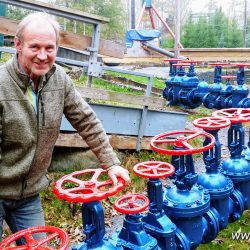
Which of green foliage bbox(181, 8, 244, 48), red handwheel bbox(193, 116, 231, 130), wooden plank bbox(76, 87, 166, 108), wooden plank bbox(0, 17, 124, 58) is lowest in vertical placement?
red handwheel bbox(193, 116, 231, 130)

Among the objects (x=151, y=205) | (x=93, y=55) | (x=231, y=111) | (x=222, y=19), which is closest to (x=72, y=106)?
(x=151, y=205)

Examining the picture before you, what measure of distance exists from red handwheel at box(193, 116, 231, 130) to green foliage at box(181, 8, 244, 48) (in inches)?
771

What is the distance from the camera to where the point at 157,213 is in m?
2.33

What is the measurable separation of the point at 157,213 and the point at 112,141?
2.47 m

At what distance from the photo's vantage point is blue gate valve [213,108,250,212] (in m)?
3.21

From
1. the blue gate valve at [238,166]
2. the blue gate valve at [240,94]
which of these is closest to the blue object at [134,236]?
the blue gate valve at [238,166]

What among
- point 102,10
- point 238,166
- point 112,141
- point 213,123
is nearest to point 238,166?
point 238,166

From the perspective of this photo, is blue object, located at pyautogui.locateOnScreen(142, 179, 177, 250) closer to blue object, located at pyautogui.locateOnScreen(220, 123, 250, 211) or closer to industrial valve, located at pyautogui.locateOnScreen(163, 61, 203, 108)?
blue object, located at pyautogui.locateOnScreen(220, 123, 250, 211)

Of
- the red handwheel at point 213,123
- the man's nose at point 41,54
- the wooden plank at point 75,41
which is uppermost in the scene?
the wooden plank at point 75,41

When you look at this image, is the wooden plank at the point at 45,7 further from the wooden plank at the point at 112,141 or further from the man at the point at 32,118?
the man at the point at 32,118

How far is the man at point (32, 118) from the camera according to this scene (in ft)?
5.99

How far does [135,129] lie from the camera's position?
4.90m

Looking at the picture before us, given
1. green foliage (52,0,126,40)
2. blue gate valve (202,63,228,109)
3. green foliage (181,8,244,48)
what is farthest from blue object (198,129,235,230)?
green foliage (181,8,244,48)

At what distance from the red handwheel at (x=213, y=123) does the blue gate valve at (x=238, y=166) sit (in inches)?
10.4
